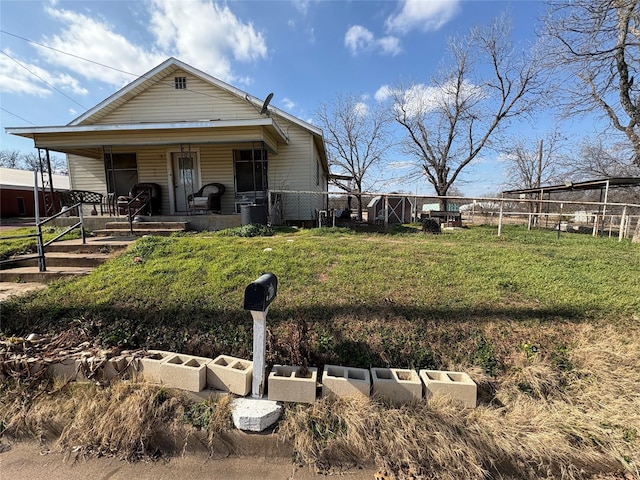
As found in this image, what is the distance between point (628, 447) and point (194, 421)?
3.08 m

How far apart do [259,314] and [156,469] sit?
122cm

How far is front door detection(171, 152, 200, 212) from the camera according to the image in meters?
10.2

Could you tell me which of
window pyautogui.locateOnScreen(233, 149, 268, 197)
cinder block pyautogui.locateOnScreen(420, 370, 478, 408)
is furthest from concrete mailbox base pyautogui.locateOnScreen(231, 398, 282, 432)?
window pyautogui.locateOnScreen(233, 149, 268, 197)

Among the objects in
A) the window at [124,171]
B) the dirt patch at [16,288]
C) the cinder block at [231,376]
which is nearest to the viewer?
the cinder block at [231,376]

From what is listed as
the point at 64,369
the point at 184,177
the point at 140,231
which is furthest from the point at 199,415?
the point at 184,177

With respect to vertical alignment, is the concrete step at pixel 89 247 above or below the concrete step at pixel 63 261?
above

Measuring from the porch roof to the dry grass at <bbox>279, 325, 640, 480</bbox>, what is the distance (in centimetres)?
733

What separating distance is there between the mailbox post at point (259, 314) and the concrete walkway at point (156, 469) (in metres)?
0.49

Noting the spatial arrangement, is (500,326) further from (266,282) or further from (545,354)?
(266,282)

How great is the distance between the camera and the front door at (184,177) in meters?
10.2

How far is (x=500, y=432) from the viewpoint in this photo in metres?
2.17

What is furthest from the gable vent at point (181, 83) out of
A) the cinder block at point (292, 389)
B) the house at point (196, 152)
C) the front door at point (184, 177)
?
the cinder block at point (292, 389)

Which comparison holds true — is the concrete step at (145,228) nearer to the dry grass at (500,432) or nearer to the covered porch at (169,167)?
the covered porch at (169,167)

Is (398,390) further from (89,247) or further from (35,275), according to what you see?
(89,247)
